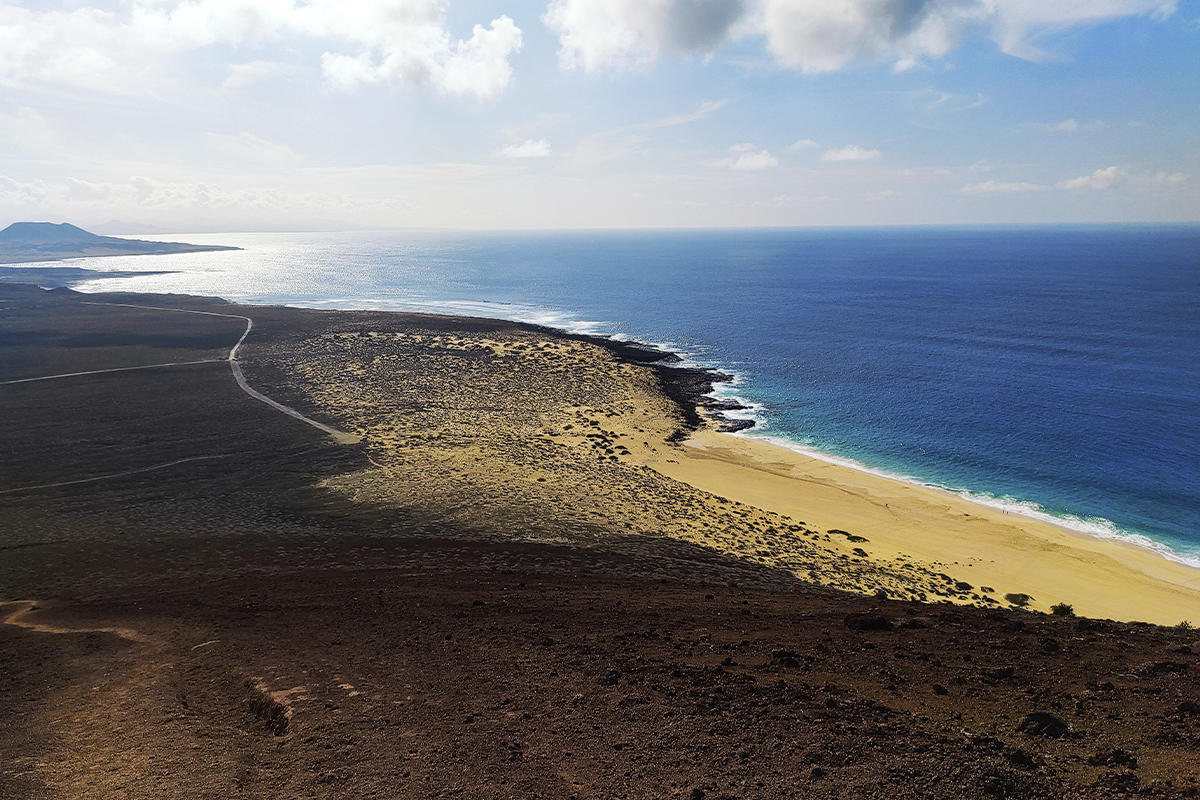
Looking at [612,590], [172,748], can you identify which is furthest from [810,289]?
[172,748]

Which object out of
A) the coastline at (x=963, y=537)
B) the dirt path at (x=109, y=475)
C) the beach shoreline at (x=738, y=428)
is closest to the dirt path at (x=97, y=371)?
the dirt path at (x=109, y=475)

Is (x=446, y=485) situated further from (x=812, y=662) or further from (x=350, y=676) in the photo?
(x=812, y=662)

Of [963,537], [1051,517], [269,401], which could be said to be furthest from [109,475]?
[1051,517]

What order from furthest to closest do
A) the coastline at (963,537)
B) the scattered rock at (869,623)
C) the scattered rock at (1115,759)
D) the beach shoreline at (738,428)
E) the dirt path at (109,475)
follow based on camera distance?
the dirt path at (109,475), the beach shoreline at (738,428), the coastline at (963,537), the scattered rock at (869,623), the scattered rock at (1115,759)

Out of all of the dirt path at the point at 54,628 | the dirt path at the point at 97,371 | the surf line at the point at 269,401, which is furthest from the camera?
the dirt path at the point at 97,371

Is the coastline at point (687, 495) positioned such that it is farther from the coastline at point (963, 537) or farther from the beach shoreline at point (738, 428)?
the beach shoreline at point (738, 428)

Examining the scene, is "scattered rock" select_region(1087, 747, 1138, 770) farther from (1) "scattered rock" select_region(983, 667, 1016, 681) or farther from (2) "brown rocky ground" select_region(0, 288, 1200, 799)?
(1) "scattered rock" select_region(983, 667, 1016, 681)
